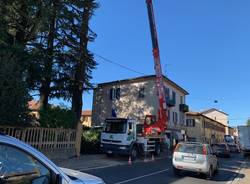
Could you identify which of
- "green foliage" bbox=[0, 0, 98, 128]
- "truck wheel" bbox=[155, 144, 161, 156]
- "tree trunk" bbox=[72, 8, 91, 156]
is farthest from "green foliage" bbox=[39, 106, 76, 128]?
"truck wheel" bbox=[155, 144, 161, 156]

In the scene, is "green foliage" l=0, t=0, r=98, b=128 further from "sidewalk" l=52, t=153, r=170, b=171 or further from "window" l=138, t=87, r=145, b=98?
"window" l=138, t=87, r=145, b=98

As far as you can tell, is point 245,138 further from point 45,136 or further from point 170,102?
point 45,136

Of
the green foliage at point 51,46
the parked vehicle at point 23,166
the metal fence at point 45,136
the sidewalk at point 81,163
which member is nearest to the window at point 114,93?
the green foliage at point 51,46

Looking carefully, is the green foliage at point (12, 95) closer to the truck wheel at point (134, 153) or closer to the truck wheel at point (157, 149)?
the truck wheel at point (134, 153)

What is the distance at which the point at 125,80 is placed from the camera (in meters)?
44.3

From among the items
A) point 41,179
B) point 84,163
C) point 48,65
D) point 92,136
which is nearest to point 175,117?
point 92,136

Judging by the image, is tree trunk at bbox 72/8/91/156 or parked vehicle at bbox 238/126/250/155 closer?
tree trunk at bbox 72/8/91/156

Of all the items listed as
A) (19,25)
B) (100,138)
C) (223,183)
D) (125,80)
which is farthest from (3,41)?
(125,80)

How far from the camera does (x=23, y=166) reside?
3436 millimetres

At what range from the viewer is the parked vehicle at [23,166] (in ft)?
10.7

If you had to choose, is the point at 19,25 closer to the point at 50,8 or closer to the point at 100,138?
the point at 50,8

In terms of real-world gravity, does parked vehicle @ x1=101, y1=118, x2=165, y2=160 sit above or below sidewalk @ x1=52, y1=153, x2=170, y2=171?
above

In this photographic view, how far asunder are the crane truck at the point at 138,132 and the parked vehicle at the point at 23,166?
1912 cm

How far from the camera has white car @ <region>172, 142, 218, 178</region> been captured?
49.6ft
